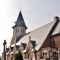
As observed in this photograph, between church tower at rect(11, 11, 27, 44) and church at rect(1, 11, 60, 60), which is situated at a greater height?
church tower at rect(11, 11, 27, 44)

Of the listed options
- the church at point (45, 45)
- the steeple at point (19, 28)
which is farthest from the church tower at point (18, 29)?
the church at point (45, 45)

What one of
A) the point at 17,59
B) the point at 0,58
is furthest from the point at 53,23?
the point at 0,58

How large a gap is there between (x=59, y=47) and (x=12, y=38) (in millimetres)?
33586

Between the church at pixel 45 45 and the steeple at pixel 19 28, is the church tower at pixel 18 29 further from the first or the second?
the church at pixel 45 45

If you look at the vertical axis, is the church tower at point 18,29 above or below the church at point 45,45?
above

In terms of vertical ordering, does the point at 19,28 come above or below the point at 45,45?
above

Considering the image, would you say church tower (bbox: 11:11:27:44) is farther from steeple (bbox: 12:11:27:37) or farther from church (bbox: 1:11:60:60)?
church (bbox: 1:11:60:60)

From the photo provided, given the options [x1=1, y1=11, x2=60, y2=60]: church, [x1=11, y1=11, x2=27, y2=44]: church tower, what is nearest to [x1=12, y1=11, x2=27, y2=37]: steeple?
[x1=11, y1=11, x2=27, y2=44]: church tower

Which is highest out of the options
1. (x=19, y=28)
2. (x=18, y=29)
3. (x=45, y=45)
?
(x=19, y=28)

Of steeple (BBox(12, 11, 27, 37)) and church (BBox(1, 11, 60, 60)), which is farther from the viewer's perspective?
steeple (BBox(12, 11, 27, 37))

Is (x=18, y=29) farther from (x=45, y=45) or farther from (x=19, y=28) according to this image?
(x=45, y=45)

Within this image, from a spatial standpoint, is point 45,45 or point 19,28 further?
point 19,28

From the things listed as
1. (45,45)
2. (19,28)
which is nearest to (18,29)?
(19,28)

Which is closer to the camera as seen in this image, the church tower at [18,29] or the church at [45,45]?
the church at [45,45]
